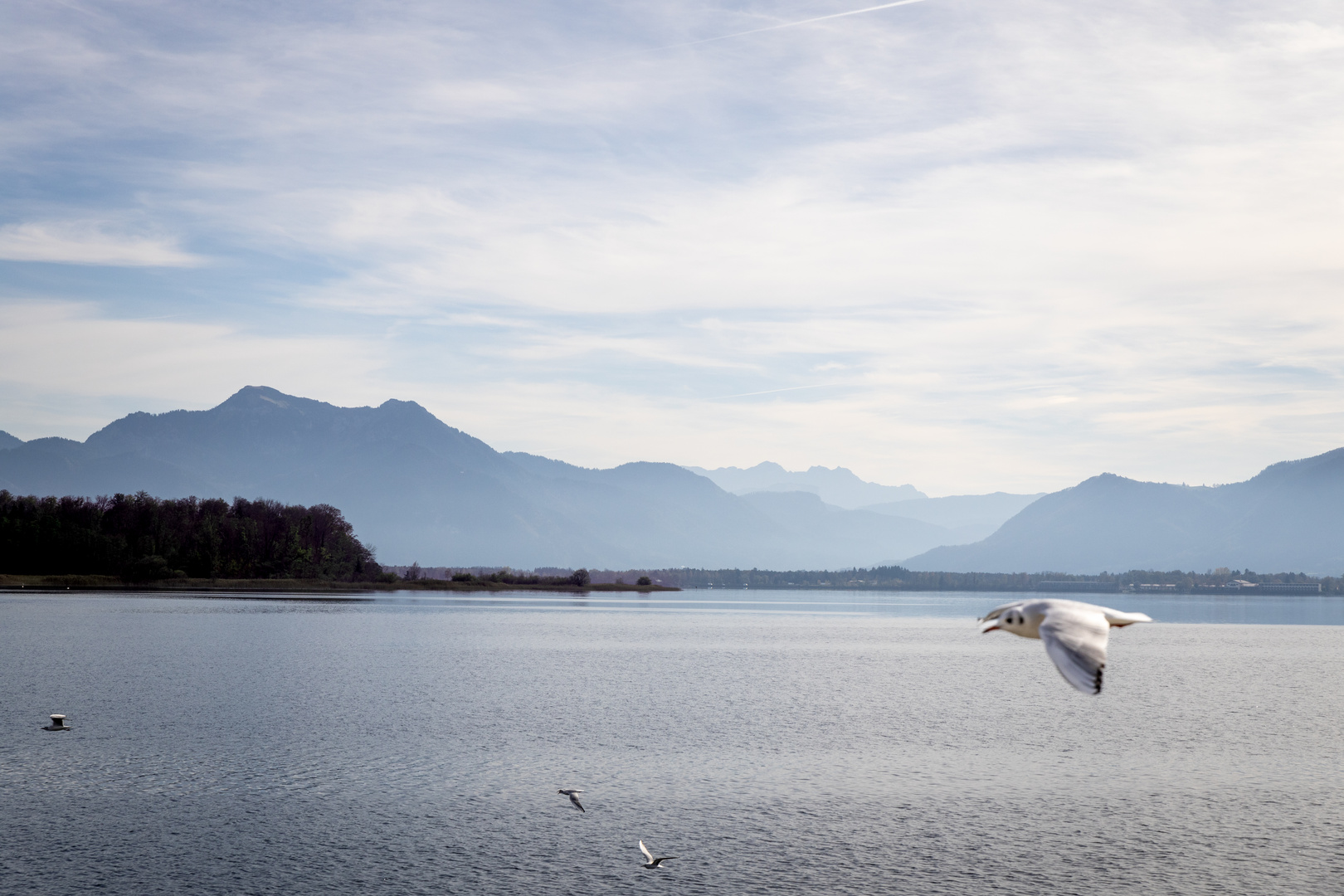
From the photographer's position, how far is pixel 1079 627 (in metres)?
12.0

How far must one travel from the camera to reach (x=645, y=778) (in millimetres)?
47250

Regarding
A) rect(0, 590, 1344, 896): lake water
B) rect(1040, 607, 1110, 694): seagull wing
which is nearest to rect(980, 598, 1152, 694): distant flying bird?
rect(1040, 607, 1110, 694): seagull wing

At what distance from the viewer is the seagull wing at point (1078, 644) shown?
10.3 metres

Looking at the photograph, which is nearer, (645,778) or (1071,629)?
(1071,629)

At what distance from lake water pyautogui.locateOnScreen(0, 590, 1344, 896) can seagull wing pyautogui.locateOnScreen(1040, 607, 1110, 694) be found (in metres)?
23.2

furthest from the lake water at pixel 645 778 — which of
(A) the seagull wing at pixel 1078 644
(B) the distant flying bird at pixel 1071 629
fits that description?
(A) the seagull wing at pixel 1078 644

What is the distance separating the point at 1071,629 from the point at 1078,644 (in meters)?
0.66

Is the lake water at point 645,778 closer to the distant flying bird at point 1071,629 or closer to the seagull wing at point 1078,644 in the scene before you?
the distant flying bird at point 1071,629

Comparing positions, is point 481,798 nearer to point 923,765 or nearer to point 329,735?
point 329,735

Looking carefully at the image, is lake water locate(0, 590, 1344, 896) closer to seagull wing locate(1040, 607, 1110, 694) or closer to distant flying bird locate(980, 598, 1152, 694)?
distant flying bird locate(980, 598, 1152, 694)

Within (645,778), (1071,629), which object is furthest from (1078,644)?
(645,778)

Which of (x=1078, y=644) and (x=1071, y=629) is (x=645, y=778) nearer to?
(x=1071, y=629)

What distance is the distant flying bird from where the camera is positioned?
10.5 meters

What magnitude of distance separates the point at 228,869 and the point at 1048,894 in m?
24.6
